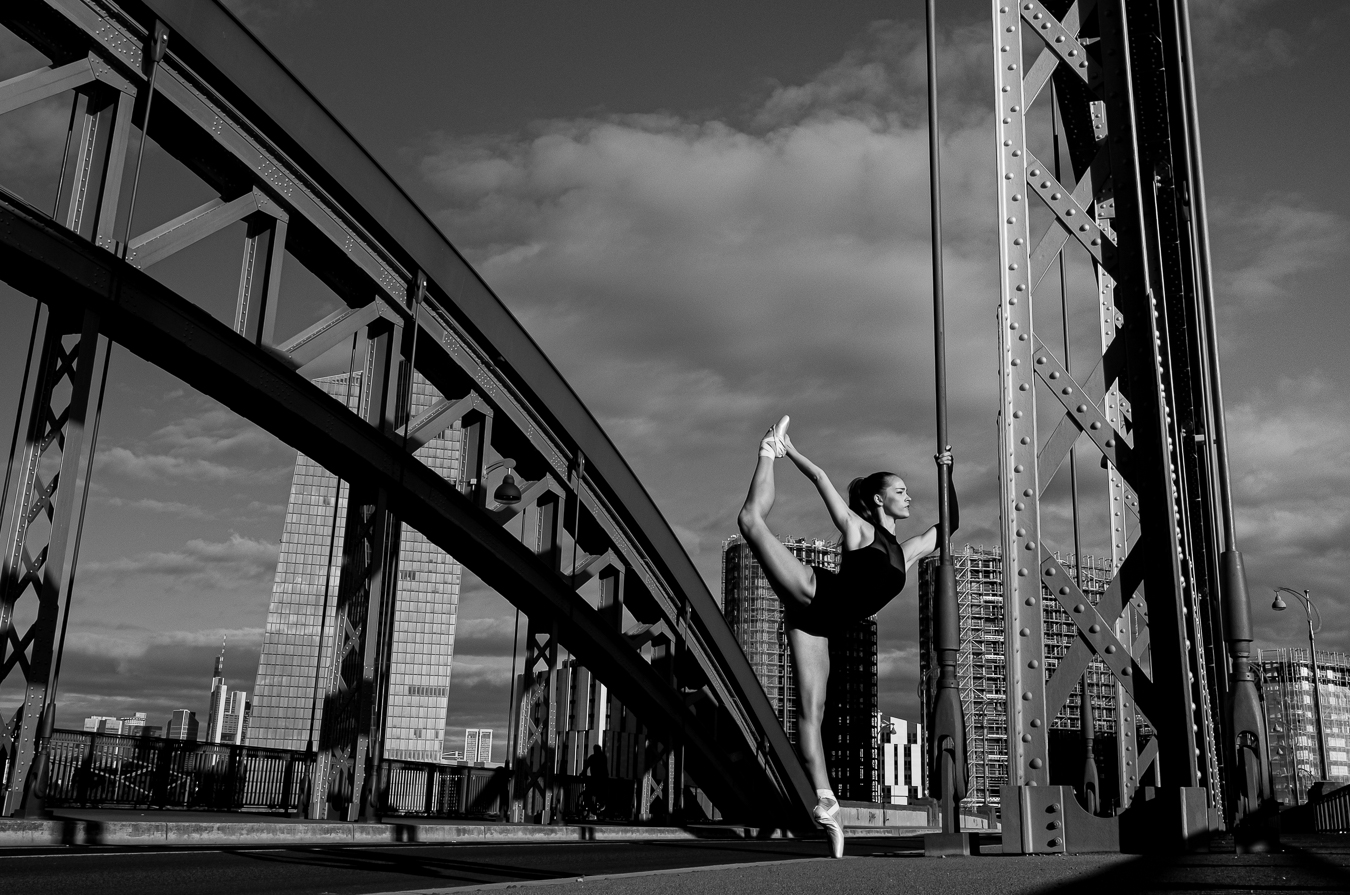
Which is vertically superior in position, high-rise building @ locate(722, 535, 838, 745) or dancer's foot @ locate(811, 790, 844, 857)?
high-rise building @ locate(722, 535, 838, 745)

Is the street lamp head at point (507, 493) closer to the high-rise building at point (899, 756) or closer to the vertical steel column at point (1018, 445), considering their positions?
the vertical steel column at point (1018, 445)

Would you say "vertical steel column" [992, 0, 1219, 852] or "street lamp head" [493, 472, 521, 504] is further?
"street lamp head" [493, 472, 521, 504]

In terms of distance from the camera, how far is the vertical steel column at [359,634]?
14.3 m

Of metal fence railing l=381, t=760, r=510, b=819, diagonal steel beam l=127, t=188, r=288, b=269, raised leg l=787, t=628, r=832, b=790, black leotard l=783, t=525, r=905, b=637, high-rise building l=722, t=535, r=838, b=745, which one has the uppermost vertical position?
high-rise building l=722, t=535, r=838, b=745

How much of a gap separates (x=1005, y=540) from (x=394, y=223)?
41.2 ft

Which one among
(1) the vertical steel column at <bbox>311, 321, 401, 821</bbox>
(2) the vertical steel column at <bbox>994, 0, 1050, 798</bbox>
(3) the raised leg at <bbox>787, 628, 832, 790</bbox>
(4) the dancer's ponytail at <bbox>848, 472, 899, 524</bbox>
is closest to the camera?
(2) the vertical steel column at <bbox>994, 0, 1050, 798</bbox>

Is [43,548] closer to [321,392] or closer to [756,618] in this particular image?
[321,392]

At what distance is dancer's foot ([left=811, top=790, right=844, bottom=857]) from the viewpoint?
5617 mm

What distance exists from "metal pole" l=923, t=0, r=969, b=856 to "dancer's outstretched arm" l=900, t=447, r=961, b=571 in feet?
0.10

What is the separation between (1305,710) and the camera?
427ft

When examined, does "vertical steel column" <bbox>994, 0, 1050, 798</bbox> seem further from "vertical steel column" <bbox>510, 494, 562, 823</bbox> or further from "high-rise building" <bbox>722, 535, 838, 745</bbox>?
"high-rise building" <bbox>722, 535, 838, 745</bbox>

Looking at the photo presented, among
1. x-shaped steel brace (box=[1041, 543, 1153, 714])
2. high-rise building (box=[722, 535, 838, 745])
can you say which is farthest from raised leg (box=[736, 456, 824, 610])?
high-rise building (box=[722, 535, 838, 745])

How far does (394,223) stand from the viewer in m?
15.9

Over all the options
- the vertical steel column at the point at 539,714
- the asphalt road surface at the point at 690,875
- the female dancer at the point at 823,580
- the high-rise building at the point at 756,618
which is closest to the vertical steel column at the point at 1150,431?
the asphalt road surface at the point at 690,875
